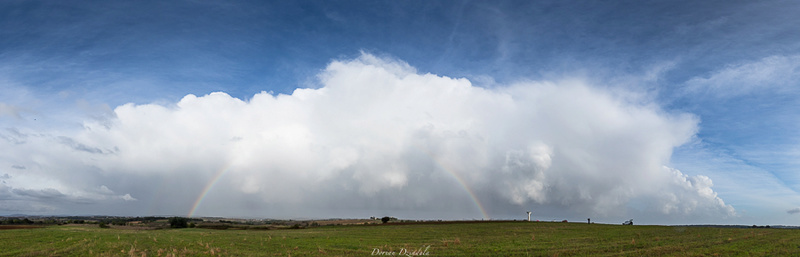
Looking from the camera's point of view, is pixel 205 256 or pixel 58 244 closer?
pixel 205 256

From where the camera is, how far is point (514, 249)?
39.7m

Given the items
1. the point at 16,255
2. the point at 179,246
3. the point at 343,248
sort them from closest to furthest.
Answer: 1. the point at 16,255
2. the point at 343,248
3. the point at 179,246

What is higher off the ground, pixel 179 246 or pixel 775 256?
pixel 775 256

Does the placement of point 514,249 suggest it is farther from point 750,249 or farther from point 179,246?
point 179,246

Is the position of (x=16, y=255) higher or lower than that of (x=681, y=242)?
lower

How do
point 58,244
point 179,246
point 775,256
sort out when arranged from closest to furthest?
point 775,256 → point 179,246 → point 58,244

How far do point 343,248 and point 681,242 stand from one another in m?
36.0

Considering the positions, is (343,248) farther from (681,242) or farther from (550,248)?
(681,242)

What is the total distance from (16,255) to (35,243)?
13.9m

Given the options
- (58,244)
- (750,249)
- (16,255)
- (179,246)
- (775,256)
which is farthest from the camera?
(58,244)

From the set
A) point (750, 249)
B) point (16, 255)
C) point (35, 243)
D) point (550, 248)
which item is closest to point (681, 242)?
point (750, 249)

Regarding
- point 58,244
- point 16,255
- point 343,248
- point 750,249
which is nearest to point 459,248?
point 343,248

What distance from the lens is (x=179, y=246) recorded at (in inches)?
1837

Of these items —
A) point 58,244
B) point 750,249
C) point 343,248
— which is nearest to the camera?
point 750,249
